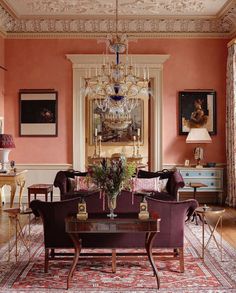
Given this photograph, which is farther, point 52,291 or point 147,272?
point 147,272

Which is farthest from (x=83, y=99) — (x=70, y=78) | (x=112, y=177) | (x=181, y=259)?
(x=181, y=259)

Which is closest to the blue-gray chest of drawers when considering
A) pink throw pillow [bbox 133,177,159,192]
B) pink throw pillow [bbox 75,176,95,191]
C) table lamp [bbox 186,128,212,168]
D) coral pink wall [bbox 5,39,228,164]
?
coral pink wall [bbox 5,39,228,164]

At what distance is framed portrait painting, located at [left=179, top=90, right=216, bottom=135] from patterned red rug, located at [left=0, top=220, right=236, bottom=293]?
5195mm

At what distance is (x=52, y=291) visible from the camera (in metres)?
4.89

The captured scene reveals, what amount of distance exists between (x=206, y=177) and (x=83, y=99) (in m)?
3.30

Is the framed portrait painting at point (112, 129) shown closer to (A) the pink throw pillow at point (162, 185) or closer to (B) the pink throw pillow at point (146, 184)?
(A) the pink throw pillow at point (162, 185)

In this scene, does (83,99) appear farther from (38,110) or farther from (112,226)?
(112,226)

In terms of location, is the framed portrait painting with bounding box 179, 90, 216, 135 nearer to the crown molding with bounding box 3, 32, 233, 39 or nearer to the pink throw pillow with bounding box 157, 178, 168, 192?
the crown molding with bounding box 3, 32, 233, 39

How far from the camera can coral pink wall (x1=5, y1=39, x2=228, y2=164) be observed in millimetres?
11289

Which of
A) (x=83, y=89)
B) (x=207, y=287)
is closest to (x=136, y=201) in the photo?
(x=207, y=287)

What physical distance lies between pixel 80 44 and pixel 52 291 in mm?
7453

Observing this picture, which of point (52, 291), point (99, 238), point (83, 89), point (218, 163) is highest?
point (83, 89)

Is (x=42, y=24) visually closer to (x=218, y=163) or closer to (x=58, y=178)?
(x=58, y=178)

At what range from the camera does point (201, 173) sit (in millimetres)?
10992
